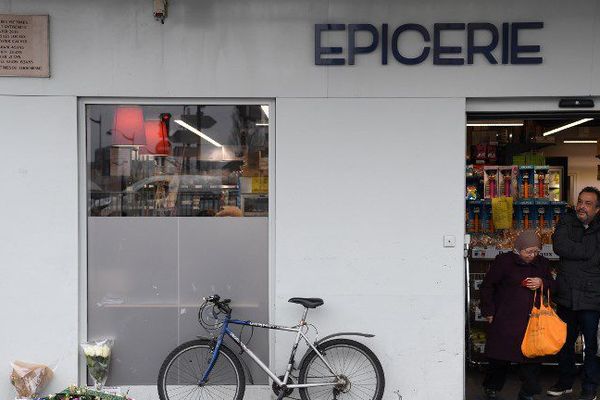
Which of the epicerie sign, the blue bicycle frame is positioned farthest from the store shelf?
the blue bicycle frame

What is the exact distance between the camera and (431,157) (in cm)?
582

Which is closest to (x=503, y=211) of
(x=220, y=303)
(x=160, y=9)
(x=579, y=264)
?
(x=579, y=264)

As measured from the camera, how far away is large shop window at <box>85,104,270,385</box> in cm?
593

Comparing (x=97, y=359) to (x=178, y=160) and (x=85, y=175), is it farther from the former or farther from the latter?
(x=178, y=160)

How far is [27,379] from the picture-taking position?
18.6ft

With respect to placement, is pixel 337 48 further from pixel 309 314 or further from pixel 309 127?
pixel 309 314

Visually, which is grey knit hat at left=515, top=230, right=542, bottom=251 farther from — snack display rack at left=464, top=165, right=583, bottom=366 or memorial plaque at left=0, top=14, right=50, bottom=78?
memorial plaque at left=0, top=14, right=50, bottom=78

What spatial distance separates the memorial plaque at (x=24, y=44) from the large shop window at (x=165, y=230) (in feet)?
1.92

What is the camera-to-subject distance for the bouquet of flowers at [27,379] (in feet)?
18.6

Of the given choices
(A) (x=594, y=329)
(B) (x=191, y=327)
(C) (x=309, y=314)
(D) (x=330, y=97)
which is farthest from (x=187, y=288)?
(A) (x=594, y=329)

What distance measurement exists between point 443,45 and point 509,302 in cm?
234

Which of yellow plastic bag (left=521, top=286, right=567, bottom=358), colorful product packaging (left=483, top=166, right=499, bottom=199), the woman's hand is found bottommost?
yellow plastic bag (left=521, top=286, right=567, bottom=358)

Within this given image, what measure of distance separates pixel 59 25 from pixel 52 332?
8.94 feet

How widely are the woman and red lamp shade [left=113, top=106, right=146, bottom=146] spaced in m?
3.43
